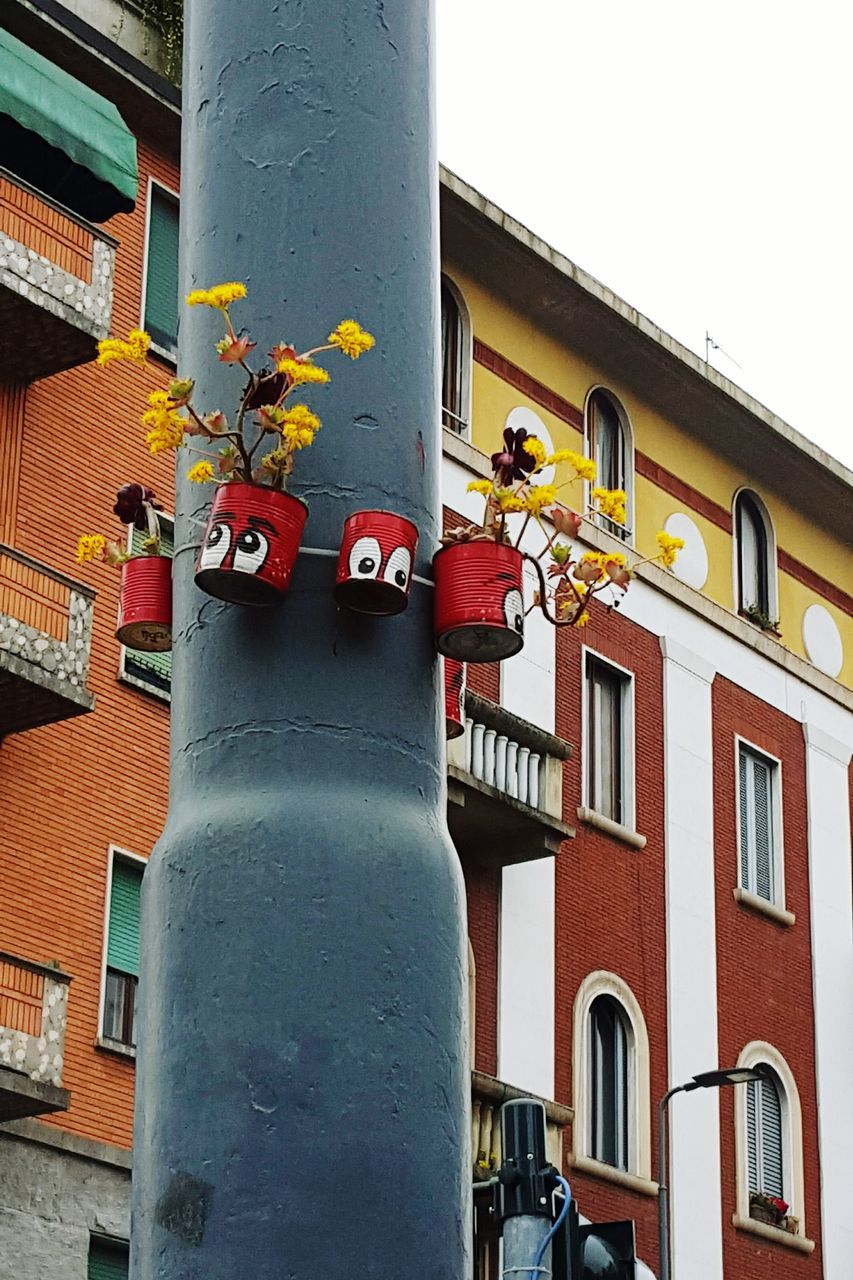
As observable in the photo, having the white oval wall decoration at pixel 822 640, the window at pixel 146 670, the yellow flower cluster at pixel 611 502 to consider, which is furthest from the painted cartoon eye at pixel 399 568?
the white oval wall decoration at pixel 822 640

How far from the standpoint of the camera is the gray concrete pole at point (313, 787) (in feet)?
15.3

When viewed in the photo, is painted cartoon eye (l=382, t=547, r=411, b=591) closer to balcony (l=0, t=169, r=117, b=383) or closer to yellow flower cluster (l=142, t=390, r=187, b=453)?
yellow flower cluster (l=142, t=390, r=187, b=453)

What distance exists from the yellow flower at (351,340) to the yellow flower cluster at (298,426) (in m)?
0.15

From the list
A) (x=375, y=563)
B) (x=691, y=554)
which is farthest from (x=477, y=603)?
(x=691, y=554)

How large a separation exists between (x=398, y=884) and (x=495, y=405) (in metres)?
25.3

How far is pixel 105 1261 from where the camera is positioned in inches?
844

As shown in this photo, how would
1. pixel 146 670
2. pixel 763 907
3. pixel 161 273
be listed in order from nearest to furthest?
pixel 146 670, pixel 161 273, pixel 763 907

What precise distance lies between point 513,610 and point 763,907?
26995 mm

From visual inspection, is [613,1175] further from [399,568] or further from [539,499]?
[399,568]

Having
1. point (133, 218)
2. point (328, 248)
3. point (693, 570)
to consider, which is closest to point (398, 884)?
point (328, 248)

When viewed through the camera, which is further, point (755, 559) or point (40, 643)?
point (755, 559)

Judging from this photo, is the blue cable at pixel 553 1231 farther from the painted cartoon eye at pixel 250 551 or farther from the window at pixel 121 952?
the window at pixel 121 952

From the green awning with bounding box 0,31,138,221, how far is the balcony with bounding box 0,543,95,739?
4204mm

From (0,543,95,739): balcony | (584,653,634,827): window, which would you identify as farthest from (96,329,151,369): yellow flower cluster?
(584,653,634,827): window
